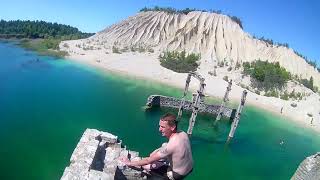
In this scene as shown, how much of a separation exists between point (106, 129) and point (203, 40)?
65197 mm

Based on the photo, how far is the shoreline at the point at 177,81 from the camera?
60.1m

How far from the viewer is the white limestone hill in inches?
3612

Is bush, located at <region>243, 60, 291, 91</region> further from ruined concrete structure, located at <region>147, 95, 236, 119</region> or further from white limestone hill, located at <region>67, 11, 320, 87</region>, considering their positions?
ruined concrete structure, located at <region>147, 95, 236, 119</region>

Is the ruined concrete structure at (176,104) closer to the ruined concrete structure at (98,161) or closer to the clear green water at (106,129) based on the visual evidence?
the clear green water at (106,129)

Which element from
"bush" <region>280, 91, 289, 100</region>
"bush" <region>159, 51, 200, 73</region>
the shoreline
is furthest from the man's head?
"bush" <region>159, 51, 200, 73</region>

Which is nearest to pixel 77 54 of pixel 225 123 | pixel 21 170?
pixel 225 123

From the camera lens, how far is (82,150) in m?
12.9

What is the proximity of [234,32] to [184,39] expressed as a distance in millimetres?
13039

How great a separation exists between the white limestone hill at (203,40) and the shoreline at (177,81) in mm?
11626

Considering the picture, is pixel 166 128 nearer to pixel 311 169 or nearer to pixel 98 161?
pixel 311 169

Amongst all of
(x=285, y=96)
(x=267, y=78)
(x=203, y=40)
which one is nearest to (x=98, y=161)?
(x=285, y=96)

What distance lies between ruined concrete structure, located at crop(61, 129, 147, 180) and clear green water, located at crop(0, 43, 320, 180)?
6.93 metres

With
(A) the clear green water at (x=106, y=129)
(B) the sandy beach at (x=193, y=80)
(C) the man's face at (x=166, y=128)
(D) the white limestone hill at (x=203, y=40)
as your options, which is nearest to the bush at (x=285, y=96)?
(B) the sandy beach at (x=193, y=80)

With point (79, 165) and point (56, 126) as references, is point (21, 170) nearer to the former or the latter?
point (56, 126)
